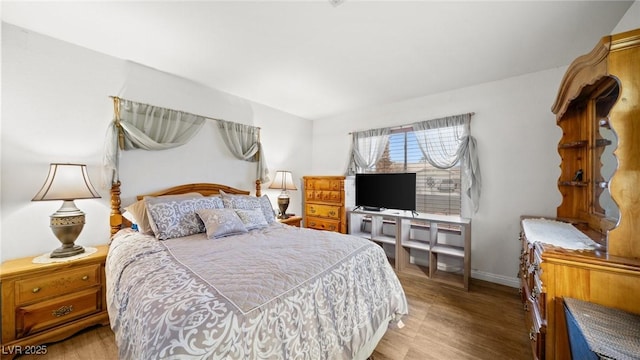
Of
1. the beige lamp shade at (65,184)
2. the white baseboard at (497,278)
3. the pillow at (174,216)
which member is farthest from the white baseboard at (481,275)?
the beige lamp shade at (65,184)

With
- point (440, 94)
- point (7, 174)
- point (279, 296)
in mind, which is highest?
point (440, 94)

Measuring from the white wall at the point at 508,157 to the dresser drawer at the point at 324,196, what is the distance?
1.91 metres

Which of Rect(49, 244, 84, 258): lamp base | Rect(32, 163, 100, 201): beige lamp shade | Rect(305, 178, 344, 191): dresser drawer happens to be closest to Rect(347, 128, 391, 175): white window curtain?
Rect(305, 178, 344, 191): dresser drawer

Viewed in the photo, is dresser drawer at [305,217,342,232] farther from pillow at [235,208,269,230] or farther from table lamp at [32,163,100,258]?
table lamp at [32,163,100,258]

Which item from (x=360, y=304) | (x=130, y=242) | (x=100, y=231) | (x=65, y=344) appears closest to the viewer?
(x=360, y=304)

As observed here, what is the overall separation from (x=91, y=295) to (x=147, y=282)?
1334 mm

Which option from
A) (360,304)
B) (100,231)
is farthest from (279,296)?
(100,231)

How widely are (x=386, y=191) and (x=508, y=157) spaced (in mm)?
1587

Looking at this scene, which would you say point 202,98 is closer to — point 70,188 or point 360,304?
point 70,188

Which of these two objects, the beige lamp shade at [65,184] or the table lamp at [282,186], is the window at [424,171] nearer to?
the table lamp at [282,186]

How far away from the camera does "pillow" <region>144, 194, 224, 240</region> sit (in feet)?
6.86

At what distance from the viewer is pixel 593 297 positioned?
1148mm

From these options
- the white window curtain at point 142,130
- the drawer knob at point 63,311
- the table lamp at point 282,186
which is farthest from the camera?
the table lamp at point 282,186

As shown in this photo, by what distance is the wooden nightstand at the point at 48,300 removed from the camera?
5.35ft
